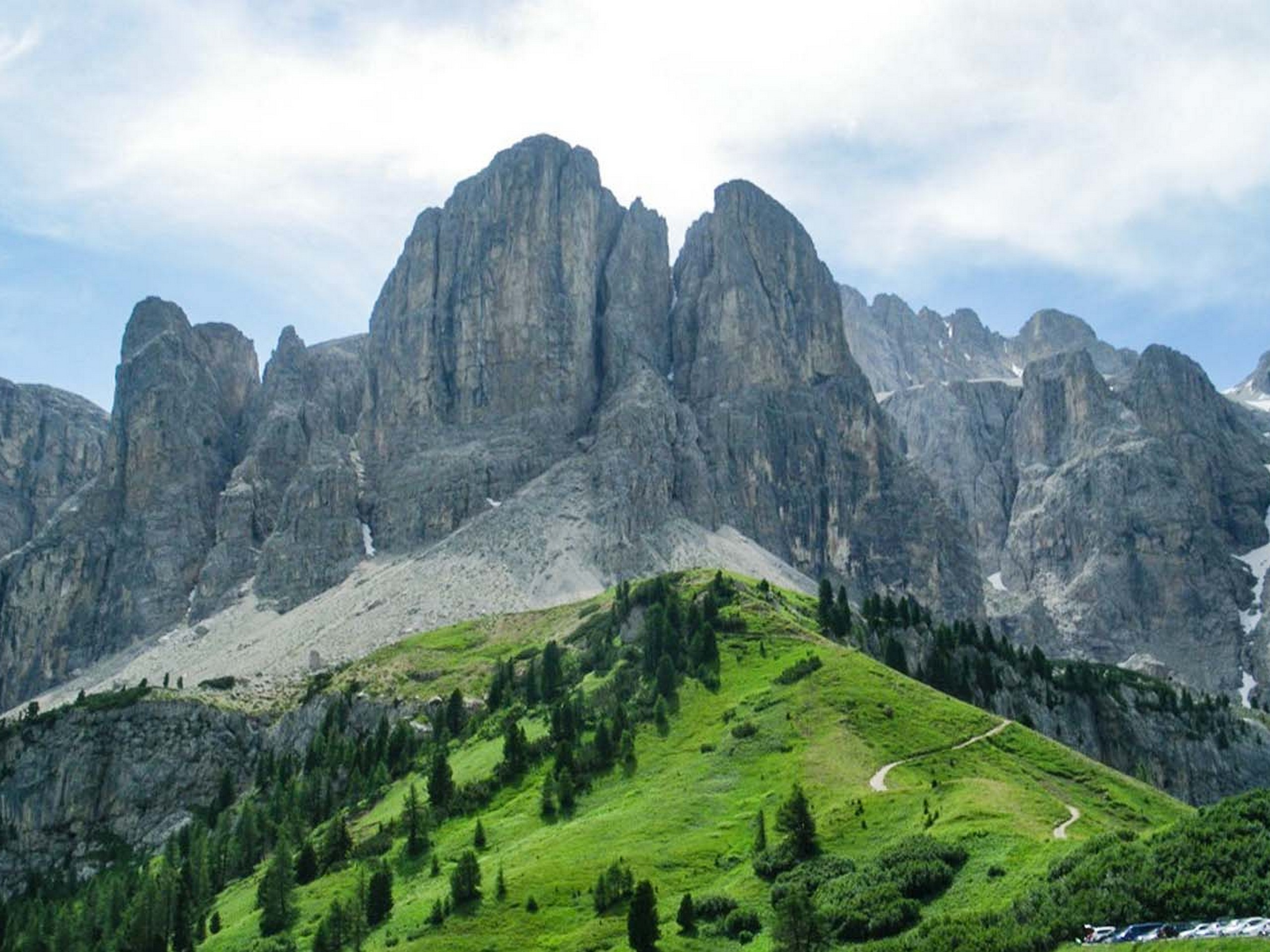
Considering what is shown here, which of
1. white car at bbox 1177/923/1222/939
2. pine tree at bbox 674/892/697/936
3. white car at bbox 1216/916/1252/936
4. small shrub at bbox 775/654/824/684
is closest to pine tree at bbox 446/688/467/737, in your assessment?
small shrub at bbox 775/654/824/684

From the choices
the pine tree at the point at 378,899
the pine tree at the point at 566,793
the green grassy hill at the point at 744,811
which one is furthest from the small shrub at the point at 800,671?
the pine tree at the point at 378,899

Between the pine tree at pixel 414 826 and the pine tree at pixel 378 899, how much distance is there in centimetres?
1457

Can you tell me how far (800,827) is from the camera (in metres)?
95.1

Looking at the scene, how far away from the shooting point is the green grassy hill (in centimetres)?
8994

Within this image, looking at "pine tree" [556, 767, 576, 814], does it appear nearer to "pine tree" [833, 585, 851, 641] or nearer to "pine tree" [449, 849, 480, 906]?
"pine tree" [449, 849, 480, 906]

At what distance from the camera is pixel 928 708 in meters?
137

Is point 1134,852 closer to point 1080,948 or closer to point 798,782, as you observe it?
point 1080,948

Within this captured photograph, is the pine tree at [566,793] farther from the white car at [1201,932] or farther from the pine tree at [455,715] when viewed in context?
the white car at [1201,932]

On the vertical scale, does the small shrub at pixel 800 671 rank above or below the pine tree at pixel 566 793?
above

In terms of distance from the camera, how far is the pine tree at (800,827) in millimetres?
94562

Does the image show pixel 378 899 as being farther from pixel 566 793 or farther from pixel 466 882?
pixel 566 793

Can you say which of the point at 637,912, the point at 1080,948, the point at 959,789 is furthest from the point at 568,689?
the point at 1080,948

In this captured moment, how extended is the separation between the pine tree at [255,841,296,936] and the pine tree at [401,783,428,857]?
11.2 meters

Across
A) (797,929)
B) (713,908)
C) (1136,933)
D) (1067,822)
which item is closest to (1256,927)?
(1136,933)
